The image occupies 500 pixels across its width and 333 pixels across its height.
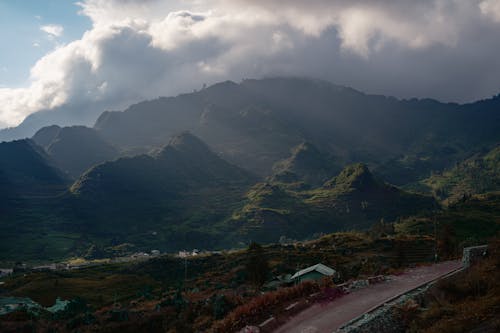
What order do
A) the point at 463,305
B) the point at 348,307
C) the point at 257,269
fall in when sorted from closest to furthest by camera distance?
the point at 463,305 → the point at 348,307 → the point at 257,269

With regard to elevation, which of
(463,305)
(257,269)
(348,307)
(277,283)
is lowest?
(277,283)

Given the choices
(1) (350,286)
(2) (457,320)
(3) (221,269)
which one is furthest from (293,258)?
(2) (457,320)

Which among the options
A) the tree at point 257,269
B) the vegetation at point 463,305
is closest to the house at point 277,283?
the tree at point 257,269

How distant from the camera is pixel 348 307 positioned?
843 inches

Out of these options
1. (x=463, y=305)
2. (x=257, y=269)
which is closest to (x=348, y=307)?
(x=463, y=305)

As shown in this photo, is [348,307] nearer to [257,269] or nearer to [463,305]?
[463,305]

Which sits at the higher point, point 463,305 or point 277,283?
point 463,305

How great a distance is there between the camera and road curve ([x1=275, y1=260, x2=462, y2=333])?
1955 centimetres

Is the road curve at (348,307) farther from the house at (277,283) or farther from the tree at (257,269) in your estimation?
the tree at (257,269)

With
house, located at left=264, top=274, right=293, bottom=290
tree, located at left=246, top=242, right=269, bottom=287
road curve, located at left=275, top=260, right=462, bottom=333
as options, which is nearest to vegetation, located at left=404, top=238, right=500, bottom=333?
road curve, located at left=275, top=260, right=462, bottom=333

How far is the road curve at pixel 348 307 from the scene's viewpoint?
19.5 m

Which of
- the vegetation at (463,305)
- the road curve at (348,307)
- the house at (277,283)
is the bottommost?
the house at (277,283)

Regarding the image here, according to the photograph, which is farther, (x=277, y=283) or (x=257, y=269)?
(x=257, y=269)

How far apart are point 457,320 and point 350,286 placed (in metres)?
8.79
